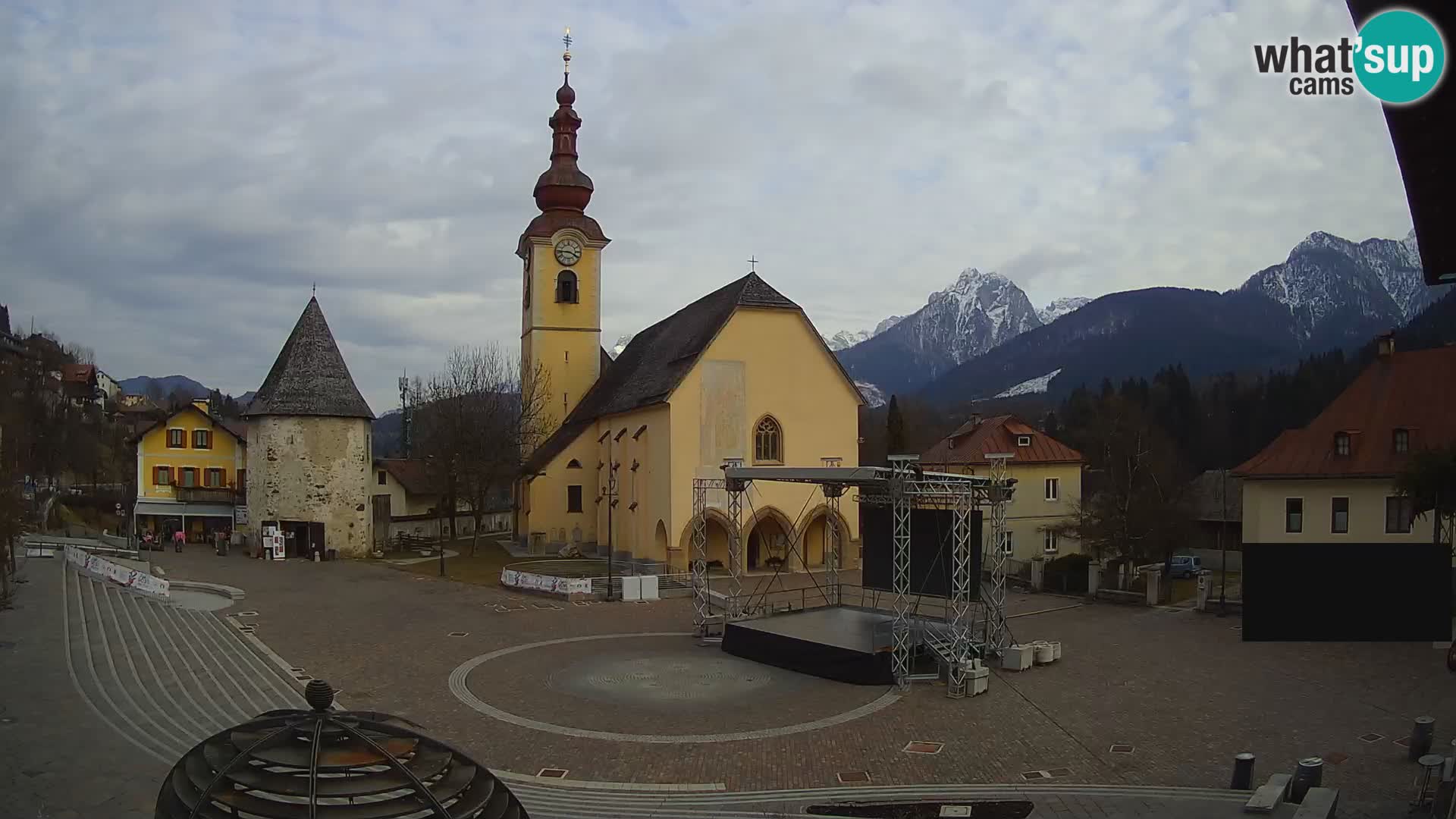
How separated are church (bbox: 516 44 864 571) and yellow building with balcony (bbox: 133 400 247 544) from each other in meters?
17.4

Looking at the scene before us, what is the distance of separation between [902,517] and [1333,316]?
200992 millimetres

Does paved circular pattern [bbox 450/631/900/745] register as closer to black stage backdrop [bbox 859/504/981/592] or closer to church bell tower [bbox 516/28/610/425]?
black stage backdrop [bbox 859/504/981/592]

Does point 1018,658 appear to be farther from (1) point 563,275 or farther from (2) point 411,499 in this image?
(2) point 411,499

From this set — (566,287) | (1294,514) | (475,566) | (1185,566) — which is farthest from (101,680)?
(1185,566)

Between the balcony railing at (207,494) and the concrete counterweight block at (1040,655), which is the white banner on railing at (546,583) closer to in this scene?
the concrete counterweight block at (1040,655)

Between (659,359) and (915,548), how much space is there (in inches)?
724

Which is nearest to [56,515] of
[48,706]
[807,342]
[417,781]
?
[807,342]

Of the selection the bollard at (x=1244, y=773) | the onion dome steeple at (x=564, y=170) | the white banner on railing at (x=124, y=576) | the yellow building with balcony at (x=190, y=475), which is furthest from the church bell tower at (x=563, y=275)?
the bollard at (x=1244, y=773)

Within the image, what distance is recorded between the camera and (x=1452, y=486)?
744 inches

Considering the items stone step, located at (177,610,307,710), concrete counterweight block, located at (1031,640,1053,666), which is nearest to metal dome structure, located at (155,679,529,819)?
stone step, located at (177,610,307,710)

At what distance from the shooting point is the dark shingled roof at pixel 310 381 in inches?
1672

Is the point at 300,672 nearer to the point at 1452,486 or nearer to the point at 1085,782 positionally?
the point at 1085,782

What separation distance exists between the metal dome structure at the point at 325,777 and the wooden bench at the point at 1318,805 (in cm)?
799

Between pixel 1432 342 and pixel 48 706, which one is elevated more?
pixel 1432 342
